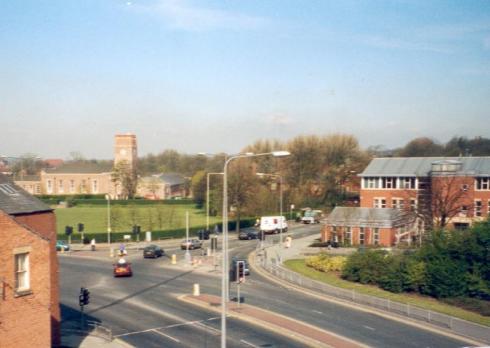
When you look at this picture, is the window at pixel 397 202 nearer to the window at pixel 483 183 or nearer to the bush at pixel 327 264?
the window at pixel 483 183

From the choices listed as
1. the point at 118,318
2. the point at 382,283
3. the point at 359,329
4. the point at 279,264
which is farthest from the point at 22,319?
the point at 279,264

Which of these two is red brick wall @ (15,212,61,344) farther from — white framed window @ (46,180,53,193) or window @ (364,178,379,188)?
white framed window @ (46,180,53,193)

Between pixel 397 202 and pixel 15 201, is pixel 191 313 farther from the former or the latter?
pixel 397 202

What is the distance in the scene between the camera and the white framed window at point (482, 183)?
67438 millimetres

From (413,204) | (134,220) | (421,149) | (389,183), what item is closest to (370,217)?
(413,204)

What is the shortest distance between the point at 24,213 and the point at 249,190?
184ft

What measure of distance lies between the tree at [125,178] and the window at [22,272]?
4011 inches

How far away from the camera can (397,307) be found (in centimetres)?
3188

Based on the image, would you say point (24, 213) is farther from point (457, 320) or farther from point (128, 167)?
point (128, 167)

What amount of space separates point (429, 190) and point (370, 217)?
451 inches

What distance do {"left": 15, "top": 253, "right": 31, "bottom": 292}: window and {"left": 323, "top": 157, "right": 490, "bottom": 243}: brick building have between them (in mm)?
42807

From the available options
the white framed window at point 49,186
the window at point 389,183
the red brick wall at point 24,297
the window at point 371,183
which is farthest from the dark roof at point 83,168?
the red brick wall at point 24,297

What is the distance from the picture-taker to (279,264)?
158ft

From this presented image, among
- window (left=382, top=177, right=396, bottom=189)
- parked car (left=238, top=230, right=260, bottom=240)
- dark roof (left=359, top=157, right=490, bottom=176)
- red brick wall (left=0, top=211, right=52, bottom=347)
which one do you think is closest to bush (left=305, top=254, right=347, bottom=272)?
parked car (left=238, top=230, right=260, bottom=240)
